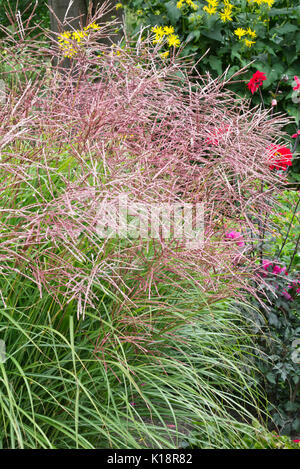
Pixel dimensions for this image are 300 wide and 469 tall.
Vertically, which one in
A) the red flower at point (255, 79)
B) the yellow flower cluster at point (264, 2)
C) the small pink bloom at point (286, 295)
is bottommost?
the small pink bloom at point (286, 295)

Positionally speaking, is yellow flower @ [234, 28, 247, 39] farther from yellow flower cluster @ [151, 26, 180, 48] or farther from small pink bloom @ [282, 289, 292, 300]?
small pink bloom @ [282, 289, 292, 300]

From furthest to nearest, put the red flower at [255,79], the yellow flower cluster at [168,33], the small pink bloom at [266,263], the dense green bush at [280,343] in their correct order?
1. the yellow flower cluster at [168,33]
2. the red flower at [255,79]
3. the small pink bloom at [266,263]
4. the dense green bush at [280,343]

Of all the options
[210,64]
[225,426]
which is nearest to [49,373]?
[225,426]

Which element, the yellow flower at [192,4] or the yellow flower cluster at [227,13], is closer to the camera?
the yellow flower at [192,4]

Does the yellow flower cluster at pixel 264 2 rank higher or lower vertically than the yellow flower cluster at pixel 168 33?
higher

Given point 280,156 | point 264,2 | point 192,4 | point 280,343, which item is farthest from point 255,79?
point 264,2

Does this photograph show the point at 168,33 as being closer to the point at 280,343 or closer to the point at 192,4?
the point at 192,4

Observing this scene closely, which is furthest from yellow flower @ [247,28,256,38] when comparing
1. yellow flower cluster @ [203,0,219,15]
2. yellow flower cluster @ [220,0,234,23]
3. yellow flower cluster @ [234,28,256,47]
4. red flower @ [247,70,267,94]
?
red flower @ [247,70,267,94]

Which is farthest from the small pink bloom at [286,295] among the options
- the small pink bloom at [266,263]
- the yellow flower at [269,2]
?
the yellow flower at [269,2]

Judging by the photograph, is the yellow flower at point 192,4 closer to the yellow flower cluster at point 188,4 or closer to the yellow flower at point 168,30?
the yellow flower cluster at point 188,4

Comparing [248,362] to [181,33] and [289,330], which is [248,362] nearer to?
[289,330]

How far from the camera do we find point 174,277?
8.36 ft

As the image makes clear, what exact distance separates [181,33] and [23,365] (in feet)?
14.3
